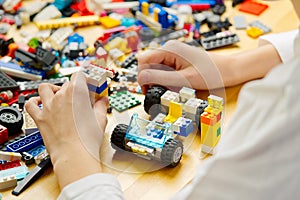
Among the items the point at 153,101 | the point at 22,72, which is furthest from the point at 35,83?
the point at 153,101

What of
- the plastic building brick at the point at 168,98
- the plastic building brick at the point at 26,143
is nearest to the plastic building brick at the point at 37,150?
the plastic building brick at the point at 26,143

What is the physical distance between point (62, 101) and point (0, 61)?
0.27 m

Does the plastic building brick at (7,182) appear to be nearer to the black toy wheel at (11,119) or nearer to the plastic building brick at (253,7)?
the black toy wheel at (11,119)

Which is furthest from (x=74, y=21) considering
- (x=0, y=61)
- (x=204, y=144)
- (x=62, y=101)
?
(x=204, y=144)

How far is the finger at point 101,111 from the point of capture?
0.82 meters

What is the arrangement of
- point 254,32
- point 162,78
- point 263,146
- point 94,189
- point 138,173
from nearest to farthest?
point 263,146, point 94,189, point 138,173, point 162,78, point 254,32

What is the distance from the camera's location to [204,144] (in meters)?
0.81

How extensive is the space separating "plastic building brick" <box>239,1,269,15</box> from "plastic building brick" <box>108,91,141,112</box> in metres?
Answer: 0.43

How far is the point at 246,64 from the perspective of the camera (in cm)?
96

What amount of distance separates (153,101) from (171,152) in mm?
127

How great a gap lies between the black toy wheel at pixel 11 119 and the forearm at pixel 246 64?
1.22 ft

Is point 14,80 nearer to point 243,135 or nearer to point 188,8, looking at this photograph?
point 188,8

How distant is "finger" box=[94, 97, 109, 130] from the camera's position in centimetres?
82

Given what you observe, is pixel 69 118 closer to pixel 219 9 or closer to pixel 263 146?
pixel 263 146
